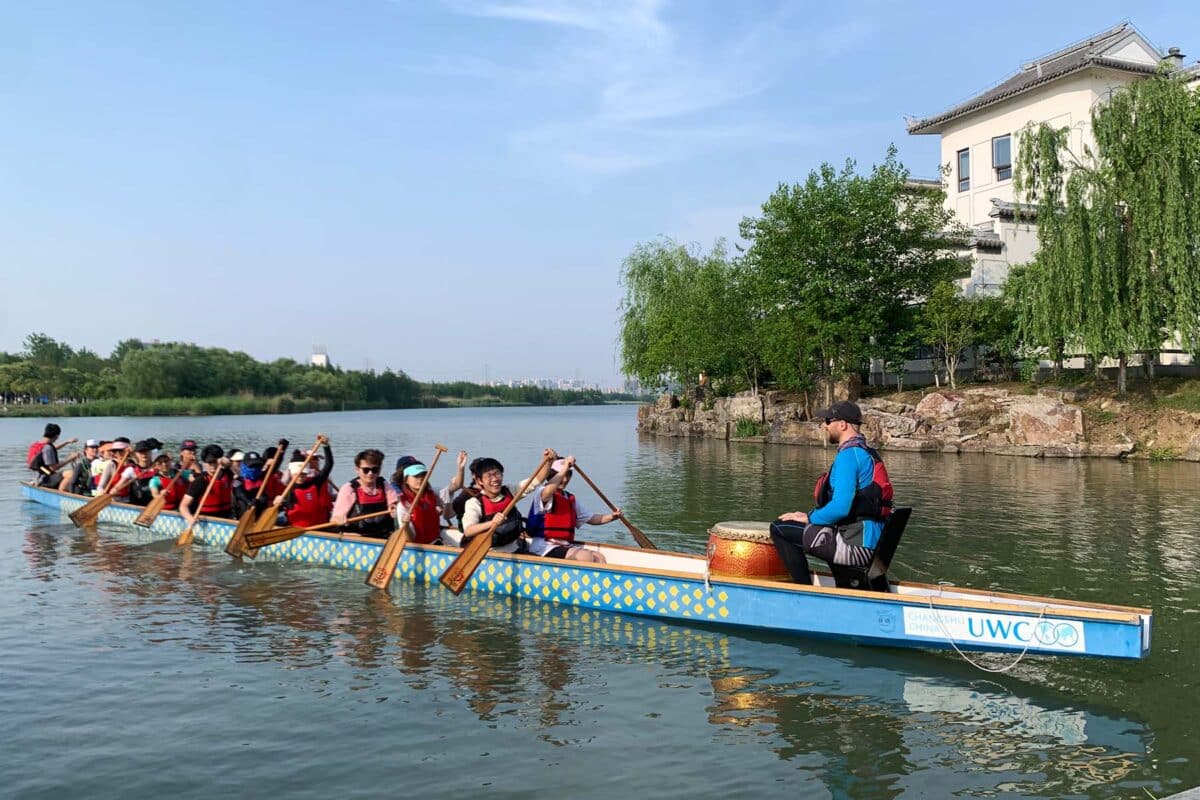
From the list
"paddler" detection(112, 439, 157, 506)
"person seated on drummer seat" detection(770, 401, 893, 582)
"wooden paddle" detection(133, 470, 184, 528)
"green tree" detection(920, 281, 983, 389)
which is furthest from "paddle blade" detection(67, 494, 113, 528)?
"green tree" detection(920, 281, 983, 389)

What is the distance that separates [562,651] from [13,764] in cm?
423

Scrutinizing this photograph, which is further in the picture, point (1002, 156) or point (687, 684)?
point (1002, 156)

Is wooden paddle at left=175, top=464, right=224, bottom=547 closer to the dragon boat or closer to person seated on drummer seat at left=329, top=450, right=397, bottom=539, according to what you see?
person seated on drummer seat at left=329, top=450, right=397, bottom=539

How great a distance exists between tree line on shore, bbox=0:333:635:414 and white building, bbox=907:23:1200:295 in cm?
6762

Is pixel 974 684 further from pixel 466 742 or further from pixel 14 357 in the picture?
pixel 14 357

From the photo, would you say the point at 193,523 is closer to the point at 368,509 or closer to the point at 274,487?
the point at 274,487

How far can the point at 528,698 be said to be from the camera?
23.1ft

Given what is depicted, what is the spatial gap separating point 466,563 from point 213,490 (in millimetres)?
6529

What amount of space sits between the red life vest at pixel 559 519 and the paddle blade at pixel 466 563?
0.76 meters

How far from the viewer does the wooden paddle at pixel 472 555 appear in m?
9.42

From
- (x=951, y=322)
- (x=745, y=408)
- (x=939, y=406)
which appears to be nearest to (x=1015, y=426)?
(x=939, y=406)

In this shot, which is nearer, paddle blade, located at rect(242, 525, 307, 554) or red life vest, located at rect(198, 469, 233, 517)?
paddle blade, located at rect(242, 525, 307, 554)

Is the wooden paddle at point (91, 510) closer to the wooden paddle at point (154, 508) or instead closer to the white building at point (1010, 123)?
the wooden paddle at point (154, 508)

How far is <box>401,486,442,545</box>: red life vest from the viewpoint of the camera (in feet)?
35.3
